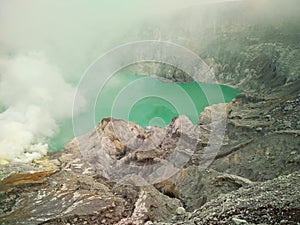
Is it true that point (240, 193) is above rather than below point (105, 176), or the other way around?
below

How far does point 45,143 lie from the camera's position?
125562 millimetres

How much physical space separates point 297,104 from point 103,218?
45.9 m

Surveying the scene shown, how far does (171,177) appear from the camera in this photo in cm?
5500

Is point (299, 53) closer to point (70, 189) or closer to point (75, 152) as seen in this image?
point (75, 152)

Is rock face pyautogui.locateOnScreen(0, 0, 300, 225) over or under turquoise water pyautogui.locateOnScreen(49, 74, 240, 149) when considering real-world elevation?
under

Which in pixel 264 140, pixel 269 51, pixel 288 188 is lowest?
pixel 288 188

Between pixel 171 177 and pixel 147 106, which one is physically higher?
pixel 147 106

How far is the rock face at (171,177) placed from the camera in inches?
1016

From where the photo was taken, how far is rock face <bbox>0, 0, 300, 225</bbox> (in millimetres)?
25797

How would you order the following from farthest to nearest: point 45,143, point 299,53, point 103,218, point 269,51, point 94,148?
point 269,51 < point 299,53 < point 45,143 < point 94,148 < point 103,218

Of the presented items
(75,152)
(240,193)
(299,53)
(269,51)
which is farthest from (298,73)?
(240,193)

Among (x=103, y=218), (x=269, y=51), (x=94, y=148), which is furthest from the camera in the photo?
(x=269, y=51)

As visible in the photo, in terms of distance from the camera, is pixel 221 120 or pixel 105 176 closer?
pixel 105 176

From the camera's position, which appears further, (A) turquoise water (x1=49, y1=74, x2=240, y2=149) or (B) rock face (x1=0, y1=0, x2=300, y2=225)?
(A) turquoise water (x1=49, y1=74, x2=240, y2=149)
